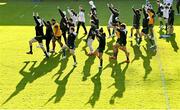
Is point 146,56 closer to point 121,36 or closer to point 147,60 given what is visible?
point 147,60

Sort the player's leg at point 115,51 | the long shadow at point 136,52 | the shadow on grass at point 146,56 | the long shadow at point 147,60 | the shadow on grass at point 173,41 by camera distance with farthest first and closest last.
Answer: the shadow on grass at point 173,41, the long shadow at point 136,52, the player's leg at point 115,51, the shadow on grass at point 146,56, the long shadow at point 147,60

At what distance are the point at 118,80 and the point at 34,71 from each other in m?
3.82

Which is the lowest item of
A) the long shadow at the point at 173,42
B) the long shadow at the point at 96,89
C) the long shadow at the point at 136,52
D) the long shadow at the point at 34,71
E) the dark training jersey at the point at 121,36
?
the long shadow at the point at 96,89

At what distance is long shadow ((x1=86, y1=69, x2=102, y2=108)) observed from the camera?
1408cm

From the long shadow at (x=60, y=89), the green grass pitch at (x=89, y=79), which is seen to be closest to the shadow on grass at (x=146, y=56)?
the green grass pitch at (x=89, y=79)

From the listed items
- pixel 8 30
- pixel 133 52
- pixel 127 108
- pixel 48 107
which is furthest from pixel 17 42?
pixel 127 108

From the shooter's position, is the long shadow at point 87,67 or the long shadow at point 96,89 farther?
the long shadow at point 87,67

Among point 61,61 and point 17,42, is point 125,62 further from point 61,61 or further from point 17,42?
point 17,42

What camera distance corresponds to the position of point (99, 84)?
15531 millimetres

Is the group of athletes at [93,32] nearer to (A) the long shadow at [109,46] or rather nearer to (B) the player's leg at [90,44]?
(B) the player's leg at [90,44]

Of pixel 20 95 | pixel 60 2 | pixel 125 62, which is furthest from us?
pixel 60 2

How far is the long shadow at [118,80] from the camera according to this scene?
14539 millimetres

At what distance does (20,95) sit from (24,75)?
1.98 metres

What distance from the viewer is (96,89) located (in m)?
15.1
